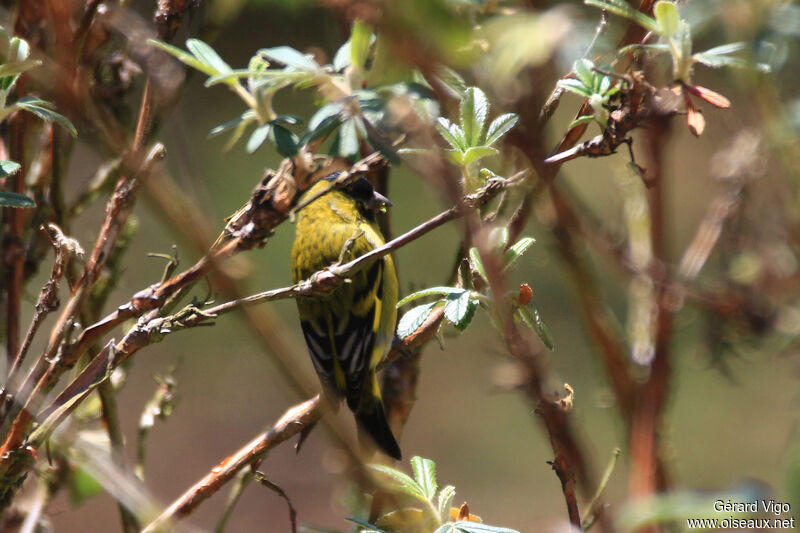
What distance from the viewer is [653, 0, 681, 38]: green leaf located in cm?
113

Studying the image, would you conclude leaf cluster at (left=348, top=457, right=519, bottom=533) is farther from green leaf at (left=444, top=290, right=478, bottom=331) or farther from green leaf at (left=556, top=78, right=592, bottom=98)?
green leaf at (left=556, top=78, right=592, bottom=98)

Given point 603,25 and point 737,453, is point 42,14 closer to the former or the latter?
point 603,25

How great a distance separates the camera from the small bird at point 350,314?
3125mm

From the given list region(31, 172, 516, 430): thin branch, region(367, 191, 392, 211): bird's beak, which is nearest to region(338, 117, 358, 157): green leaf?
region(31, 172, 516, 430): thin branch

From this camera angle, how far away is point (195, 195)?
87cm

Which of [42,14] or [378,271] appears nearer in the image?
[42,14]

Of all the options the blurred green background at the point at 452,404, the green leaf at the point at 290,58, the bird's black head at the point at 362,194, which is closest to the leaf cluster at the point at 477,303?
the green leaf at the point at 290,58

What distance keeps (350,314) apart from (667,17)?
223 centimetres

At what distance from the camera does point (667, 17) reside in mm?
1142

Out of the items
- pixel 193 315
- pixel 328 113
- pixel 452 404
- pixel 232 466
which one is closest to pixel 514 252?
pixel 328 113

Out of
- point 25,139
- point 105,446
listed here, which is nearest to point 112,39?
point 25,139

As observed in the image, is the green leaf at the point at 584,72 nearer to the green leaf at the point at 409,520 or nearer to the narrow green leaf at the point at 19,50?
the green leaf at the point at 409,520

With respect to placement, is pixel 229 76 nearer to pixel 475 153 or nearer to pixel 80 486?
pixel 475 153

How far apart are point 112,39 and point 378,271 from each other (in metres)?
1.43
